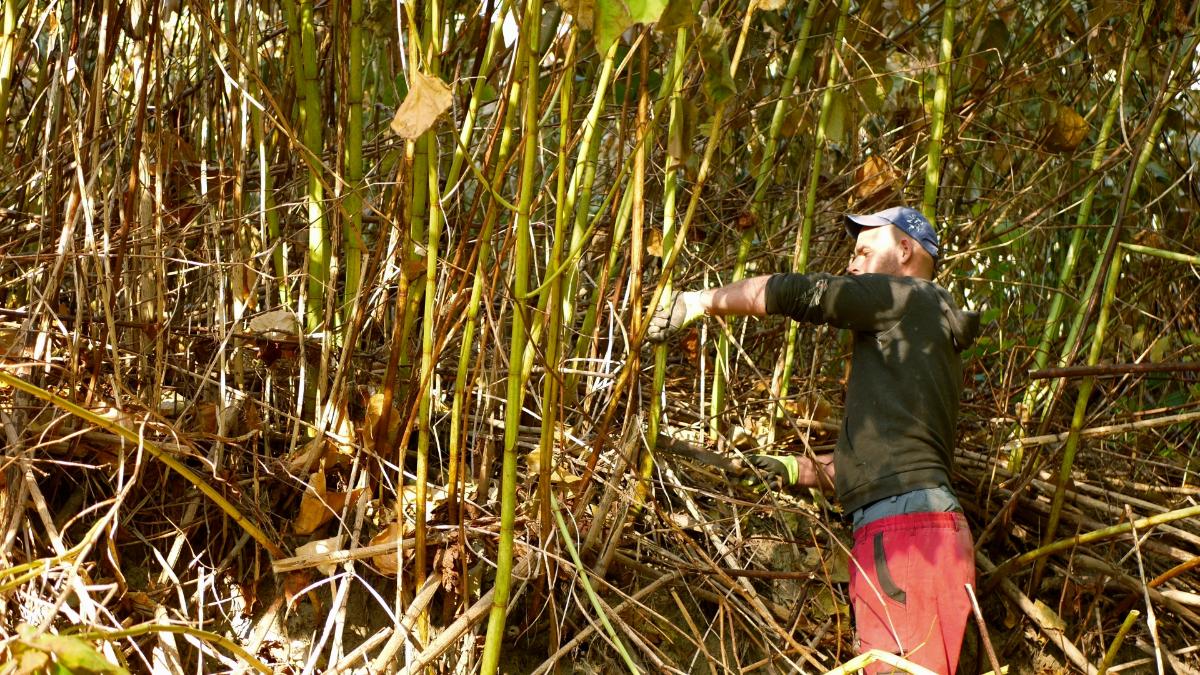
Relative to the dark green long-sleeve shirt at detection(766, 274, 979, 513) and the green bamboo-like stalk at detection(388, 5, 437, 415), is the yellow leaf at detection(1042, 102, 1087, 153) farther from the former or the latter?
the green bamboo-like stalk at detection(388, 5, 437, 415)

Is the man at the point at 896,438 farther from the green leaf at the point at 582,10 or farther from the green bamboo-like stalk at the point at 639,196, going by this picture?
the green leaf at the point at 582,10

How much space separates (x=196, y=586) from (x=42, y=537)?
28 centimetres

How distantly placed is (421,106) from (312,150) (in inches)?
37.4

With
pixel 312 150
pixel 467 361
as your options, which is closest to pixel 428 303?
pixel 467 361

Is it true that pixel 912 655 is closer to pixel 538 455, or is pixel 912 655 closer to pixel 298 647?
pixel 538 455

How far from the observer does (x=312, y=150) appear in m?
2.21

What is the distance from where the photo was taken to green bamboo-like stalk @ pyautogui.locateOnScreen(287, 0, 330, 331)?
2160 millimetres

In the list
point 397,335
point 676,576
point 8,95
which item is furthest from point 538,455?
point 8,95

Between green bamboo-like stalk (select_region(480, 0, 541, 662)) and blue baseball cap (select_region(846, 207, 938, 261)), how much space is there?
109cm

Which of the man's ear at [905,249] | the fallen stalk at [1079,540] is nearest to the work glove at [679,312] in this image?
the man's ear at [905,249]

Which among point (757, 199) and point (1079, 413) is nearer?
point (1079, 413)

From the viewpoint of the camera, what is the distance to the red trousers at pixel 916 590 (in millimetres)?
2215

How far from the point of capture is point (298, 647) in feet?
6.77

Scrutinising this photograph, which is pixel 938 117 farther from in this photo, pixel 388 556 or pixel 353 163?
pixel 388 556
